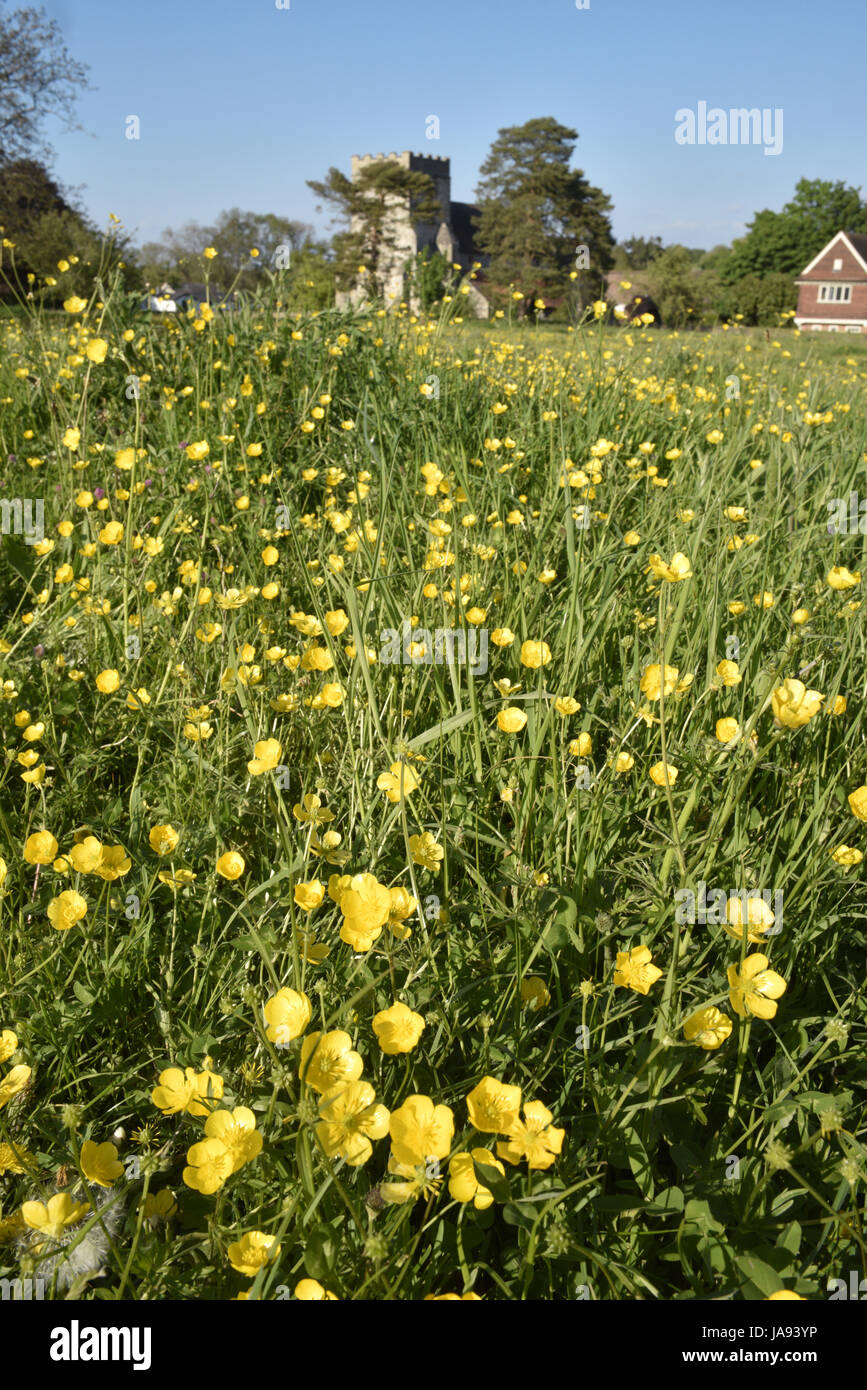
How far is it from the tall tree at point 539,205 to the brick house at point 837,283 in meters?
16.2

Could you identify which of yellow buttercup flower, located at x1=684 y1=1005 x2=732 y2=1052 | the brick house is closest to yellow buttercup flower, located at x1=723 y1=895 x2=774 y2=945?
yellow buttercup flower, located at x1=684 y1=1005 x2=732 y2=1052

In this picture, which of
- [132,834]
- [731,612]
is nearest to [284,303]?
[731,612]

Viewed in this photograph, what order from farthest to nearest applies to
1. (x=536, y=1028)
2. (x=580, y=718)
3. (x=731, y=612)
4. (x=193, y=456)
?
(x=193, y=456) → (x=731, y=612) → (x=580, y=718) → (x=536, y=1028)

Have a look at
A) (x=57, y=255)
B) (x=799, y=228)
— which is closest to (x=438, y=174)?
(x=799, y=228)

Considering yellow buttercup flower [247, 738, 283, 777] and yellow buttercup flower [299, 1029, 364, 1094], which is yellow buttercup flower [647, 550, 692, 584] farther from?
yellow buttercup flower [299, 1029, 364, 1094]

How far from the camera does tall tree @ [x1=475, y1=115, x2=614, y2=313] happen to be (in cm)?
2814

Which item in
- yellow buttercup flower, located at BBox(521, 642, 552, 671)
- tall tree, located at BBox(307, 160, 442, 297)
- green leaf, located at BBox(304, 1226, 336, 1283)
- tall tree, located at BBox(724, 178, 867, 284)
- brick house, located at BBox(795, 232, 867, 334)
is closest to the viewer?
green leaf, located at BBox(304, 1226, 336, 1283)

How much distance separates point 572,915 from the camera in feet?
4.56

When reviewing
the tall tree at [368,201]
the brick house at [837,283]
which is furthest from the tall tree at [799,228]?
the tall tree at [368,201]

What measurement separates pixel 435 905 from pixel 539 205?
34.1 meters

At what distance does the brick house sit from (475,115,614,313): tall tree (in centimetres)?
1619

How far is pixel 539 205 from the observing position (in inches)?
1190
